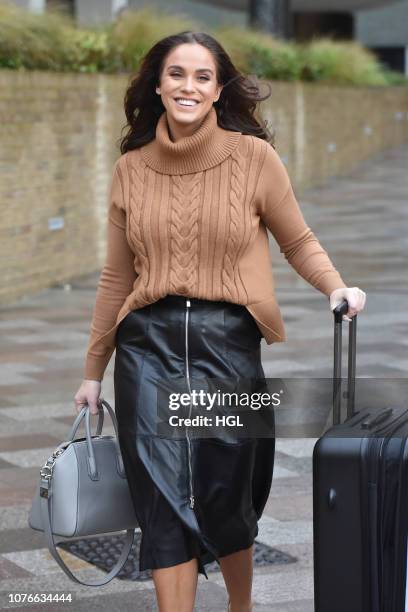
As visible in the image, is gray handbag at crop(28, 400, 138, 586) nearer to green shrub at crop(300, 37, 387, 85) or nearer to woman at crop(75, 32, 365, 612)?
woman at crop(75, 32, 365, 612)

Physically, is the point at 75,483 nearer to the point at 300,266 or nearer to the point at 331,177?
the point at 300,266

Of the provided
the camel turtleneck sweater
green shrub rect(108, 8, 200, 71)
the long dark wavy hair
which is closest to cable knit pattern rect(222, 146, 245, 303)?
the camel turtleneck sweater

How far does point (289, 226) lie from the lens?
11.7ft

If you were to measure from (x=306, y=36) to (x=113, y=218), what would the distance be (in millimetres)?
35932

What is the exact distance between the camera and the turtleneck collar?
3480mm

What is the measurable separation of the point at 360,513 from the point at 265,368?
5364mm

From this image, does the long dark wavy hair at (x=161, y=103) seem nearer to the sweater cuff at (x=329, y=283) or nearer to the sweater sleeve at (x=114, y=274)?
the sweater sleeve at (x=114, y=274)

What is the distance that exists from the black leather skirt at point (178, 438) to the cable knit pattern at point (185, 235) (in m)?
0.07

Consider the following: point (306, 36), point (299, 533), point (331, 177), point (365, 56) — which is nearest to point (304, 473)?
point (299, 533)

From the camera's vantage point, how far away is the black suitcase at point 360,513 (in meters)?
2.99

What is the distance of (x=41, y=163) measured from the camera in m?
12.1

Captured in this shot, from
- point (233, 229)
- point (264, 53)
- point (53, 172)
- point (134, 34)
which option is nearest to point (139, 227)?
point (233, 229)

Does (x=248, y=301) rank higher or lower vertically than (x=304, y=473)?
higher

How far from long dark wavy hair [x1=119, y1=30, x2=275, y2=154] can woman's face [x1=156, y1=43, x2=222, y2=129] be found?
6cm
